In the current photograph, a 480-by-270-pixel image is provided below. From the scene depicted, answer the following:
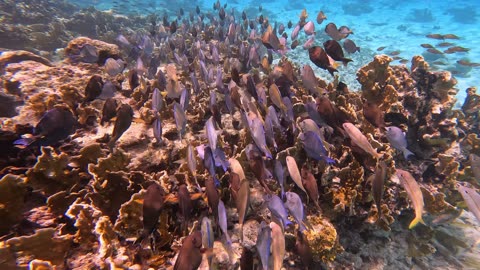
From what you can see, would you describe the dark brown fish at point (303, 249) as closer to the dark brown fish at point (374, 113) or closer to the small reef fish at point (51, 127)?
the dark brown fish at point (374, 113)

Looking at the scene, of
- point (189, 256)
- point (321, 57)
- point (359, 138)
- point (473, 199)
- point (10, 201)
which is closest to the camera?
point (189, 256)

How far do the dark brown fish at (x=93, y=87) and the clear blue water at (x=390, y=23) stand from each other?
1223cm

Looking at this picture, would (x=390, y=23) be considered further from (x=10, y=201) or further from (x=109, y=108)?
(x=10, y=201)

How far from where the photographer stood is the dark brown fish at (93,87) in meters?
3.85

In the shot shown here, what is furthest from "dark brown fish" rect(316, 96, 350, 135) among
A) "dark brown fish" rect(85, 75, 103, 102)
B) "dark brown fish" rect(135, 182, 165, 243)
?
"dark brown fish" rect(85, 75, 103, 102)

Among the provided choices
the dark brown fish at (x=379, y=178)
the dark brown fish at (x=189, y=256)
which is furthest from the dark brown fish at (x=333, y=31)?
the dark brown fish at (x=189, y=256)

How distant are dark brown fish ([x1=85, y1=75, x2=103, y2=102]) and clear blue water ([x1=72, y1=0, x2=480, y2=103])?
12.2m

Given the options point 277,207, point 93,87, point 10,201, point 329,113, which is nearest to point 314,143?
point 329,113

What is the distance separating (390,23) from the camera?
35.3 m

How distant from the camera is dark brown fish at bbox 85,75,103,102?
12.6 feet

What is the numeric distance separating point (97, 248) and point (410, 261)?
13.5 feet

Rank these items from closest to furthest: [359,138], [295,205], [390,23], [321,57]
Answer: [295,205]
[359,138]
[321,57]
[390,23]

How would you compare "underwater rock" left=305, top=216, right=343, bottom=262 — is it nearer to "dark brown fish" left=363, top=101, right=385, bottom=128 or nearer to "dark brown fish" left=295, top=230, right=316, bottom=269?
"dark brown fish" left=295, top=230, right=316, bottom=269

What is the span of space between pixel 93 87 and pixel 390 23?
40532 mm
